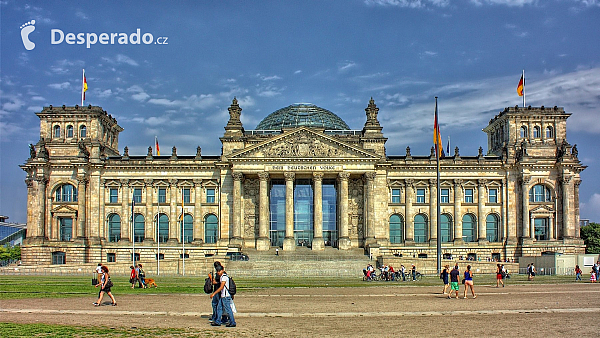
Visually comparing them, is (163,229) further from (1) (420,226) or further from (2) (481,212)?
(2) (481,212)

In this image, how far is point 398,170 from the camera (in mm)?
88375

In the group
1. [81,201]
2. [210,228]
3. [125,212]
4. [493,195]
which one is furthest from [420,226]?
[81,201]

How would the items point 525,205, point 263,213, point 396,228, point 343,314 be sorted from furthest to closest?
point 396,228, point 525,205, point 263,213, point 343,314

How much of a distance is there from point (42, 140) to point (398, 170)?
175ft

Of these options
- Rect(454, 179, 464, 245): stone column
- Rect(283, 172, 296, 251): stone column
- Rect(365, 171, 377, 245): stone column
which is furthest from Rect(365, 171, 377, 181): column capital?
Rect(454, 179, 464, 245): stone column

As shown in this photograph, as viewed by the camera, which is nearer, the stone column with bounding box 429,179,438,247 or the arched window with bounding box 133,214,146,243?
the stone column with bounding box 429,179,438,247

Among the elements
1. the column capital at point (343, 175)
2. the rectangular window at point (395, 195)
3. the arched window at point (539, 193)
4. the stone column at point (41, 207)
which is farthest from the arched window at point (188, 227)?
the arched window at point (539, 193)

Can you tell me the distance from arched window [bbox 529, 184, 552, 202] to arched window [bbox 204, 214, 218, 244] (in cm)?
4685

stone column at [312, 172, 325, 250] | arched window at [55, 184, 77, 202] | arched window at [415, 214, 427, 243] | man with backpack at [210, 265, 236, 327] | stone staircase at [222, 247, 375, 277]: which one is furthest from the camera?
arched window at [415, 214, 427, 243]

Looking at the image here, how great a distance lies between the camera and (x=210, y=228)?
88.4 meters

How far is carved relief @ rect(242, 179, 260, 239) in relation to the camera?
86.1 metres

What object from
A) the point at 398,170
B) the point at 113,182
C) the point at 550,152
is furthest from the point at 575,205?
the point at 113,182

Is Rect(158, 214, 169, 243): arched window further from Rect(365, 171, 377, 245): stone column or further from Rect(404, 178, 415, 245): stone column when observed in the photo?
Rect(404, 178, 415, 245): stone column

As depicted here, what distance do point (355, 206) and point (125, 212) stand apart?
33.9m
